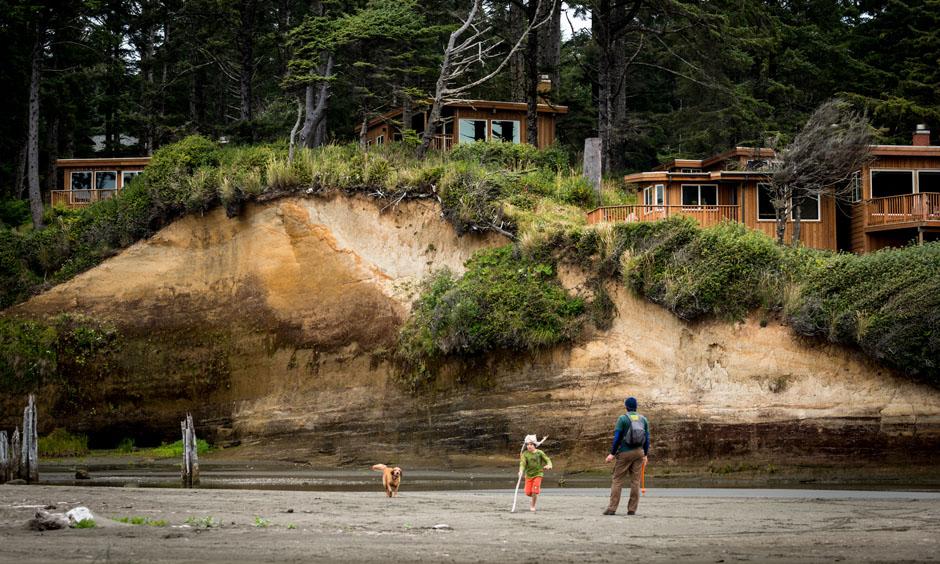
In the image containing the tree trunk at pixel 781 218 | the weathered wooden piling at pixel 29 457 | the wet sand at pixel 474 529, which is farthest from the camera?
the tree trunk at pixel 781 218

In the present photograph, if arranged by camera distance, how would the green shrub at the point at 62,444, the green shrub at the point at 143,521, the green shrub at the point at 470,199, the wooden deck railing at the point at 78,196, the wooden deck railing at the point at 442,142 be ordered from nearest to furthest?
the green shrub at the point at 143,521 < the green shrub at the point at 470,199 < the green shrub at the point at 62,444 < the wooden deck railing at the point at 78,196 < the wooden deck railing at the point at 442,142

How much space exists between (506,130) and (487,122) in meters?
0.96

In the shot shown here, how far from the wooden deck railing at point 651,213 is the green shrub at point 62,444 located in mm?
17503

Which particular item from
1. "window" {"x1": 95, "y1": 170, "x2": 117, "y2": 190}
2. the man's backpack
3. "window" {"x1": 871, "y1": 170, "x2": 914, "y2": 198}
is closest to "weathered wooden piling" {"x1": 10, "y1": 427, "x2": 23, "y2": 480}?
the man's backpack

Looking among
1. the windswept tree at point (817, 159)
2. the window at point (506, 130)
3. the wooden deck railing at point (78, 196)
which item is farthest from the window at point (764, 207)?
the wooden deck railing at point (78, 196)

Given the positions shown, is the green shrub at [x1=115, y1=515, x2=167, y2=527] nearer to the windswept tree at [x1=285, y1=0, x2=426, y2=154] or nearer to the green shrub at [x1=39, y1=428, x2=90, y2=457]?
the green shrub at [x1=39, y1=428, x2=90, y2=457]

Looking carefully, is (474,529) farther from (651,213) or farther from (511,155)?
(511,155)

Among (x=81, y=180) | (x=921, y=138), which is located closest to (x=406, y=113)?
(x=81, y=180)

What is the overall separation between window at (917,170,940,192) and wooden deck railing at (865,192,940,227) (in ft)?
6.46

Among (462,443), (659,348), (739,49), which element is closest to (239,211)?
(462,443)

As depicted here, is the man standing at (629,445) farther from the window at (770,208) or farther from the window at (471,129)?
the window at (471,129)

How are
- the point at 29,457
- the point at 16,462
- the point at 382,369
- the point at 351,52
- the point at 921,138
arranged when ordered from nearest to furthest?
the point at 29,457 → the point at 16,462 → the point at 382,369 → the point at 921,138 → the point at 351,52

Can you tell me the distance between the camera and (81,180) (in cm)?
4559

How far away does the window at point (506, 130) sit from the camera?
45.4m
